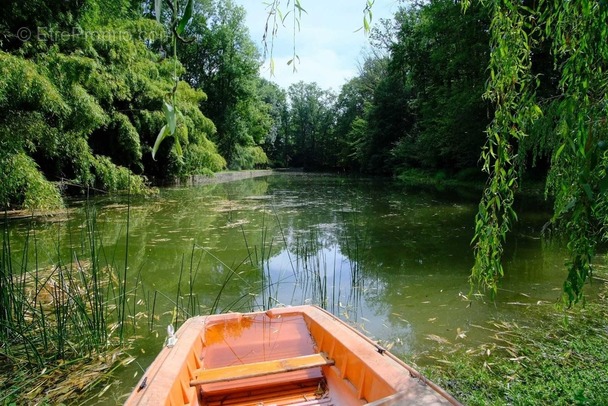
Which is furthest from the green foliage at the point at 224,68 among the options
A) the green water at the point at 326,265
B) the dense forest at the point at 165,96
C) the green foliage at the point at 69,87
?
the green water at the point at 326,265

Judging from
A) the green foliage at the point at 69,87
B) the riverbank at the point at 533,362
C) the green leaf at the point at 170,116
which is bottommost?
the riverbank at the point at 533,362

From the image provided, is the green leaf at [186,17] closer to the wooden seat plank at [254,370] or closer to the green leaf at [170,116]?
the green leaf at [170,116]

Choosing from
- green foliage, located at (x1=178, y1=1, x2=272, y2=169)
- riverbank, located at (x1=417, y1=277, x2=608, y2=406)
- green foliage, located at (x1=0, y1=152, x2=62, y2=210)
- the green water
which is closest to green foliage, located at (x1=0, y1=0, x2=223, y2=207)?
→ green foliage, located at (x1=0, y1=152, x2=62, y2=210)

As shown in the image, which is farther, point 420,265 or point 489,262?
point 420,265

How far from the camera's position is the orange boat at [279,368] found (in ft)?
5.12

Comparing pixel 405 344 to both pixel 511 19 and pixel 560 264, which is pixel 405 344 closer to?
pixel 511 19

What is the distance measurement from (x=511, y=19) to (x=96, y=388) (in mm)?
2743

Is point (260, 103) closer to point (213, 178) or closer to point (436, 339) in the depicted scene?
point (213, 178)

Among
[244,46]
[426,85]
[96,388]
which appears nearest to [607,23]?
[96,388]

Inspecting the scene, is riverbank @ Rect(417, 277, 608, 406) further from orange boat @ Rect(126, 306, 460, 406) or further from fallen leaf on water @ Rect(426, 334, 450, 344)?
orange boat @ Rect(126, 306, 460, 406)

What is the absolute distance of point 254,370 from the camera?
1.86 m

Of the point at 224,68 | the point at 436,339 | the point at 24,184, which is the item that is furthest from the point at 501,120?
the point at 224,68

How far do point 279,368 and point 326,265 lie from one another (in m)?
2.88

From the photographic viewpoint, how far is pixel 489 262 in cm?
160
